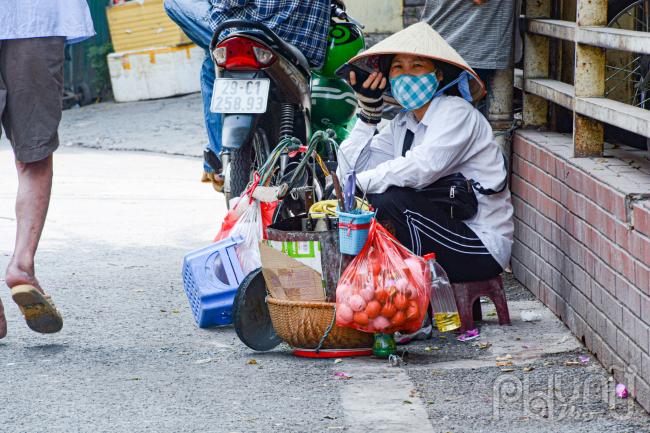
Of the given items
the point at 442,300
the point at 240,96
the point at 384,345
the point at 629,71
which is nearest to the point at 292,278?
the point at 384,345

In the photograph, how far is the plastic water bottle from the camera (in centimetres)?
456

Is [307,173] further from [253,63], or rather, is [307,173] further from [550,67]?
[550,67]

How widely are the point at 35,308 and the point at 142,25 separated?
33.9 feet

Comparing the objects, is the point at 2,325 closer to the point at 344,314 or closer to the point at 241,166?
the point at 344,314

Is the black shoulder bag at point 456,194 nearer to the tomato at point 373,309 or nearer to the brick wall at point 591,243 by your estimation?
the brick wall at point 591,243

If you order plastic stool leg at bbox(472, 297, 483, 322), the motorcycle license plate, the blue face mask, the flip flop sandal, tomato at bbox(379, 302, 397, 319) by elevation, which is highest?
the blue face mask

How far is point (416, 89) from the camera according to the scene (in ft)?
16.1

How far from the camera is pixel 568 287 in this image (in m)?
4.87

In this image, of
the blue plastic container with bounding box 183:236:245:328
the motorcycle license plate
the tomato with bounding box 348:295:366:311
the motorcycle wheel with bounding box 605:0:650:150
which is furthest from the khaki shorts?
the motorcycle wheel with bounding box 605:0:650:150

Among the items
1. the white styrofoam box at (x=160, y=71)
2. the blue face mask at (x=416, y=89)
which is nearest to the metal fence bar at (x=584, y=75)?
the blue face mask at (x=416, y=89)

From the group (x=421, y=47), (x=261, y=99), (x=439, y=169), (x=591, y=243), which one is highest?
(x=421, y=47)

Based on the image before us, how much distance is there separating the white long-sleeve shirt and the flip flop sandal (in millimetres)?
1358

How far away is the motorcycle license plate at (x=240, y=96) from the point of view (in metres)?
5.86

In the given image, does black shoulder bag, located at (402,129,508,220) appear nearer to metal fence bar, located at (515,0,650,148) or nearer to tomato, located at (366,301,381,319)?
metal fence bar, located at (515,0,650,148)
